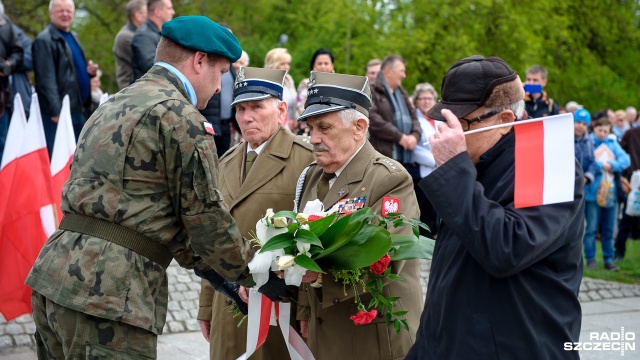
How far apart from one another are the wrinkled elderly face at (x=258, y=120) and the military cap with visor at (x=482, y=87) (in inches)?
79.3

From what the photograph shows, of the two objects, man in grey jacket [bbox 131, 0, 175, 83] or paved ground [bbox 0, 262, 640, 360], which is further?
man in grey jacket [bbox 131, 0, 175, 83]

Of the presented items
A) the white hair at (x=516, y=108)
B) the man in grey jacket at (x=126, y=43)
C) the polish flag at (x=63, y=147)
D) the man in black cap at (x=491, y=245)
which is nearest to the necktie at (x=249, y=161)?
the man in black cap at (x=491, y=245)

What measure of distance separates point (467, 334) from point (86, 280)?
1.51 m

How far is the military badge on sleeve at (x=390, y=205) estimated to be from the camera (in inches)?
160

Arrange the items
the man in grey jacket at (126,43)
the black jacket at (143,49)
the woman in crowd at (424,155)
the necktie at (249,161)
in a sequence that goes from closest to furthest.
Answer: the necktie at (249,161), the black jacket at (143,49), the man in grey jacket at (126,43), the woman in crowd at (424,155)


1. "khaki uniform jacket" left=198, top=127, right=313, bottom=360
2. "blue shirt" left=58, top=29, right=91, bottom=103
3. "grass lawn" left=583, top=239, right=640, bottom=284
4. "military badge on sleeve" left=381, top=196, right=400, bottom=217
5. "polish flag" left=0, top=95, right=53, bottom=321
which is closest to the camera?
"military badge on sleeve" left=381, top=196, right=400, bottom=217

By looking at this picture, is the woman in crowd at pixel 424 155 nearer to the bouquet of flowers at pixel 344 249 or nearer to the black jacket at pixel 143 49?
the black jacket at pixel 143 49

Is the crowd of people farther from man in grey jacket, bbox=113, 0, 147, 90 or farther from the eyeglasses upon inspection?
man in grey jacket, bbox=113, 0, 147, 90

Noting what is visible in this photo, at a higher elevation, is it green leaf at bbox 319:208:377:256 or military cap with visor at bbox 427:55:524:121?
military cap with visor at bbox 427:55:524:121

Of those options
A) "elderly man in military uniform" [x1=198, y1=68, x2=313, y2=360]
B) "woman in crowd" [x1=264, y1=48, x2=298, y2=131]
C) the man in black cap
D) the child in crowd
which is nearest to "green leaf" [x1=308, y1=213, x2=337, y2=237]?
the man in black cap

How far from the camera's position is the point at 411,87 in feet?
61.6

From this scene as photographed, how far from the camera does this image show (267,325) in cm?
445

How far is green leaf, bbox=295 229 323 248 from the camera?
384cm

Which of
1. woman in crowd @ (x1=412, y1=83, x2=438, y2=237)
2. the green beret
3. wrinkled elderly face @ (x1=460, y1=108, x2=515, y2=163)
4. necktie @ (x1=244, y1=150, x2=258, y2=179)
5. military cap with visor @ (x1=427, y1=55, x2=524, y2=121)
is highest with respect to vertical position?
the green beret
